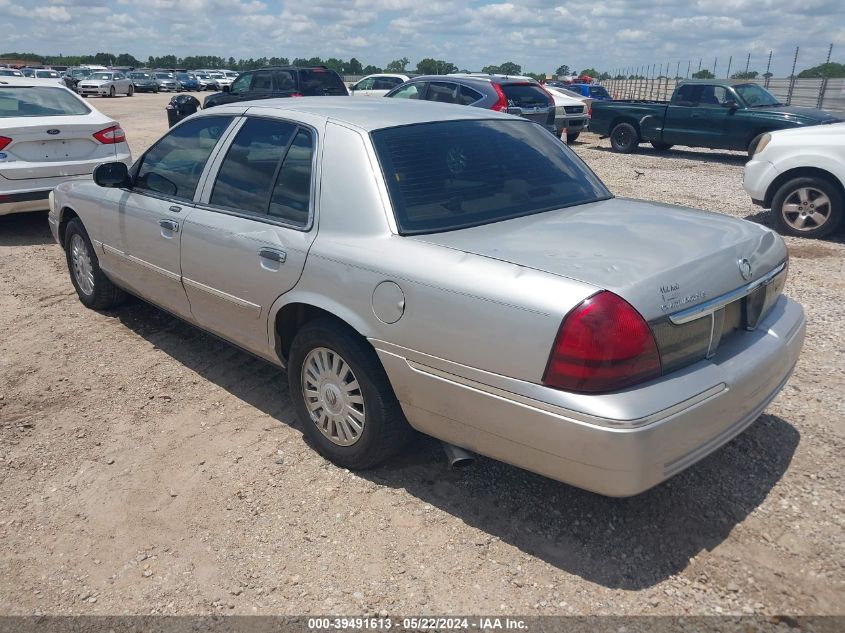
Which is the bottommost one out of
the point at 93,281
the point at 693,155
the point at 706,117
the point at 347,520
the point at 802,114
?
the point at 693,155

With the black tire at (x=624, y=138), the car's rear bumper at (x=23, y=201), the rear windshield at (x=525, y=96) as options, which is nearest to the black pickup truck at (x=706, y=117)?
the black tire at (x=624, y=138)

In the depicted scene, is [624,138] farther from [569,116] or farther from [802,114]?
[802,114]

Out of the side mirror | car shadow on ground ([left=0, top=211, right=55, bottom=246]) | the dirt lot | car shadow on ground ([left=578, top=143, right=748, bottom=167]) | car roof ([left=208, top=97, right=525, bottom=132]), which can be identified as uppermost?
car roof ([left=208, top=97, right=525, bottom=132])

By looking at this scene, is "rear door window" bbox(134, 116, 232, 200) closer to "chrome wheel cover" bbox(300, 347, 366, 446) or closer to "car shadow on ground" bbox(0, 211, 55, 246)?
"chrome wheel cover" bbox(300, 347, 366, 446)

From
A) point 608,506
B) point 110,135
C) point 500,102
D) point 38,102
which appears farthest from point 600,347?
point 500,102

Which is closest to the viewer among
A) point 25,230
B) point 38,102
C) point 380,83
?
point 38,102

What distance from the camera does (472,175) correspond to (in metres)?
3.51

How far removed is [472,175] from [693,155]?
1455 centimetres

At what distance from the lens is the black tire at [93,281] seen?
5.45 metres

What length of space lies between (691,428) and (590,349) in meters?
0.52

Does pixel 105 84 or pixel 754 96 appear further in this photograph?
pixel 105 84

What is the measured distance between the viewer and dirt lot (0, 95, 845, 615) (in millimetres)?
2719

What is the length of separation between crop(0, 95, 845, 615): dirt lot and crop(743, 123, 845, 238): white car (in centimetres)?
398

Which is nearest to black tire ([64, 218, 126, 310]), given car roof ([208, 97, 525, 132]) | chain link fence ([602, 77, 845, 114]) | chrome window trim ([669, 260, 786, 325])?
car roof ([208, 97, 525, 132])
